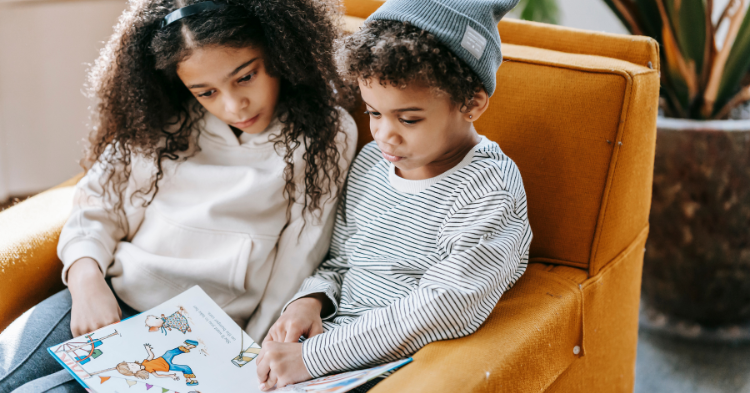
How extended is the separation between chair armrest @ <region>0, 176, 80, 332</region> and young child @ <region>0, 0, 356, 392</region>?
1.9 inches

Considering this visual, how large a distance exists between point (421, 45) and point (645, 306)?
1.41 metres

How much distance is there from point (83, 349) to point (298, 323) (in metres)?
0.33

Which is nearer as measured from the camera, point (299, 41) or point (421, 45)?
point (421, 45)

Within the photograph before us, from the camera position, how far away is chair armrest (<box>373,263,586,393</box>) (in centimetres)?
76

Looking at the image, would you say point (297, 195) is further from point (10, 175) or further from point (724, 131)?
point (10, 175)

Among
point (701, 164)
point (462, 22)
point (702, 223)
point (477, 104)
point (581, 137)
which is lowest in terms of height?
point (702, 223)

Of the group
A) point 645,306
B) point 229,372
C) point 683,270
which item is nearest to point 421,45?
point 229,372

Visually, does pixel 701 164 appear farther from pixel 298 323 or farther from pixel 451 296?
pixel 298 323

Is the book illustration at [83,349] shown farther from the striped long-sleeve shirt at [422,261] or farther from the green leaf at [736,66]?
the green leaf at [736,66]

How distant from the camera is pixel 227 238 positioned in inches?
43.5

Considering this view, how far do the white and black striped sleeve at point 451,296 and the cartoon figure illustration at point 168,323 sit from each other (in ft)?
0.74

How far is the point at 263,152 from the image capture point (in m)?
1.12

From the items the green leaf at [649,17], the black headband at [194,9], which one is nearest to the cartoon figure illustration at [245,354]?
the black headband at [194,9]

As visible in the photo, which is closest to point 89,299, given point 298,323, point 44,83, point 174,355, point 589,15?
point 174,355
